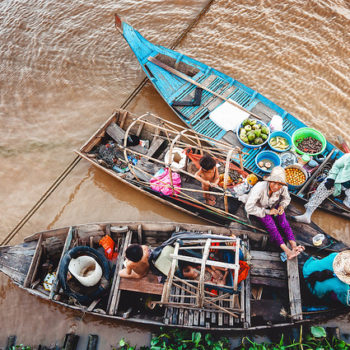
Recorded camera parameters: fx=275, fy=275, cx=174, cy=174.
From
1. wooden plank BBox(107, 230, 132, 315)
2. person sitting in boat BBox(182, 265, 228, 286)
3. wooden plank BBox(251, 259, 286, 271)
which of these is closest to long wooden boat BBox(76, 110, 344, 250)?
wooden plank BBox(251, 259, 286, 271)

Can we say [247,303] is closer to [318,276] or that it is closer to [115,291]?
[318,276]

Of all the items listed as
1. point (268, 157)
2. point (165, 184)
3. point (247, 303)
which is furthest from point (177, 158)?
point (247, 303)

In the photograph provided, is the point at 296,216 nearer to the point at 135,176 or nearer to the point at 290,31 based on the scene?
the point at 135,176

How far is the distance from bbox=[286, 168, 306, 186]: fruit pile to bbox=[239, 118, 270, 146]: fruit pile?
85 cm

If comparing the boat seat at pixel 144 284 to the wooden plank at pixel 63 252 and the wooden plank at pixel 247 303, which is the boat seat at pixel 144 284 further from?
the wooden plank at pixel 247 303

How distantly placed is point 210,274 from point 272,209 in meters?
1.54

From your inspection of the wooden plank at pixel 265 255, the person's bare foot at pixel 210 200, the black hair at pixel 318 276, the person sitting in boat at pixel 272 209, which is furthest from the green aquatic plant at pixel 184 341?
the person's bare foot at pixel 210 200

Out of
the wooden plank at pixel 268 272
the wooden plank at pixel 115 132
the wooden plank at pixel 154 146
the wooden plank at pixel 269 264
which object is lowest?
the wooden plank at pixel 268 272

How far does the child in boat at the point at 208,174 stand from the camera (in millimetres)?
4559

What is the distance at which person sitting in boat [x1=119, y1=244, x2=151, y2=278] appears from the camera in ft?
12.9

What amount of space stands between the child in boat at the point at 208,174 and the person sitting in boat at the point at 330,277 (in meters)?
2.03

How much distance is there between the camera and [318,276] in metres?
4.16

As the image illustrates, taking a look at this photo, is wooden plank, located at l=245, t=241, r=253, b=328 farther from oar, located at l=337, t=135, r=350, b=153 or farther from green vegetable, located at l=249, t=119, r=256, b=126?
oar, located at l=337, t=135, r=350, b=153

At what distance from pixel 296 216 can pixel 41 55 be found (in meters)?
8.60
